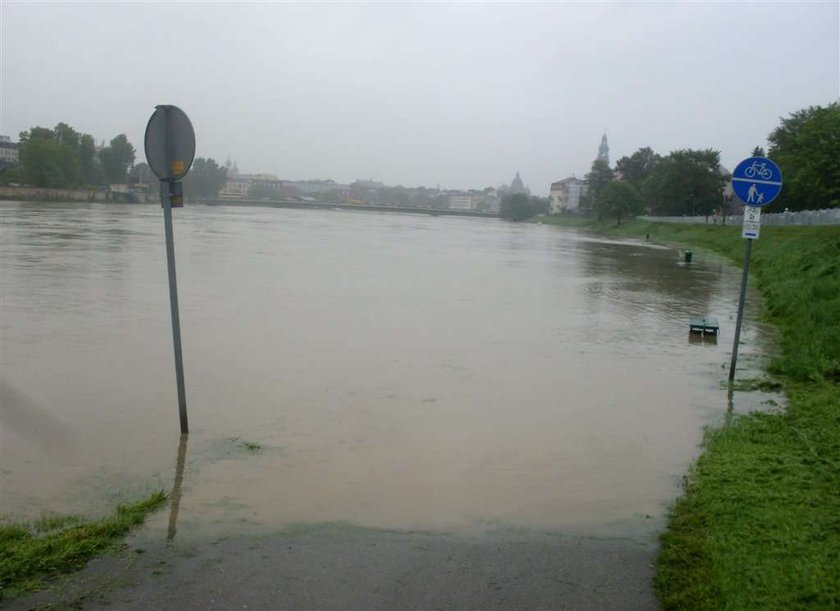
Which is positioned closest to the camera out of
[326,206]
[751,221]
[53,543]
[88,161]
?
[53,543]

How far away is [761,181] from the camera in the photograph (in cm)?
875

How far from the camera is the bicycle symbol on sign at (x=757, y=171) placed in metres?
8.73

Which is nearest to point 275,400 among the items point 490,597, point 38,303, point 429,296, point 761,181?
point 490,597

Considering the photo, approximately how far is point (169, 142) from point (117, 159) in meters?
135

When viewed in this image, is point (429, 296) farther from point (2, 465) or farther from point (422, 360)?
point (2, 465)

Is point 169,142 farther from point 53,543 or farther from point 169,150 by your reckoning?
point 53,543

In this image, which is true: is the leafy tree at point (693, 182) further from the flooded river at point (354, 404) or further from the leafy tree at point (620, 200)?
the flooded river at point (354, 404)

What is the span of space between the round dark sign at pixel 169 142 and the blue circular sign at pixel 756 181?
619 centimetres

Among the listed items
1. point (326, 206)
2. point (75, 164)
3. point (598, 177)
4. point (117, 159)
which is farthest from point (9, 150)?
point (598, 177)

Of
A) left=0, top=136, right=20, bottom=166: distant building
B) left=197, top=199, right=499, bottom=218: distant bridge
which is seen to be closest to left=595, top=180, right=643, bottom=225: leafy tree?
left=197, top=199, right=499, bottom=218: distant bridge

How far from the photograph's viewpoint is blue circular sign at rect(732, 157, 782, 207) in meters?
8.70

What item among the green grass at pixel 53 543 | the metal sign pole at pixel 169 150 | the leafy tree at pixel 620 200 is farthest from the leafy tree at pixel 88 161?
the green grass at pixel 53 543

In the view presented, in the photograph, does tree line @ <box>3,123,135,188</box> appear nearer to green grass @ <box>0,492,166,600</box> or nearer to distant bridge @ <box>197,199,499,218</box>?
distant bridge @ <box>197,199,499,218</box>

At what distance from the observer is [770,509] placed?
496 centimetres
